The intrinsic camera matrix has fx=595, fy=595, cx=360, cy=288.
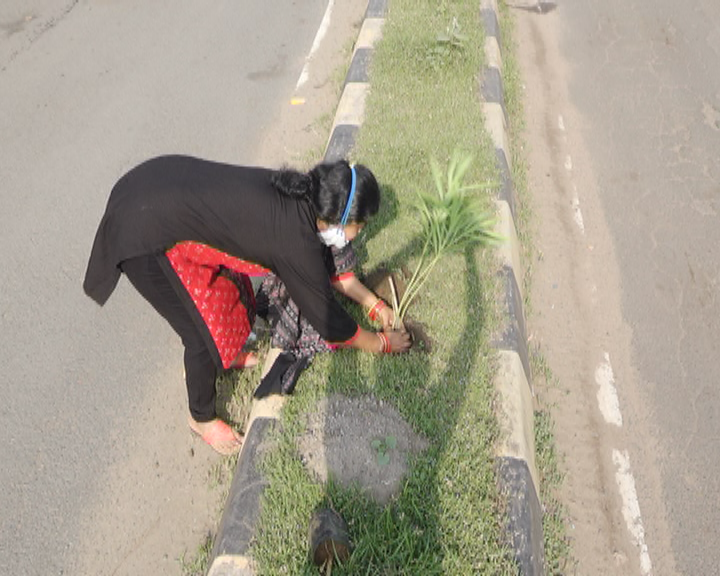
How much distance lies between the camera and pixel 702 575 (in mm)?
2662

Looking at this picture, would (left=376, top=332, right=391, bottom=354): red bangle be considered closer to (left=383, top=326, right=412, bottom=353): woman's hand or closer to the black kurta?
(left=383, top=326, right=412, bottom=353): woman's hand

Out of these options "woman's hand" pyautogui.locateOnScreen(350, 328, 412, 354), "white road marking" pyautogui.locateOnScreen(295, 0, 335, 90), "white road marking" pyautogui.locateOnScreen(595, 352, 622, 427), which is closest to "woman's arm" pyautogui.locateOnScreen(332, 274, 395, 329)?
"woman's hand" pyautogui.locateOnScreen(350, 328, 412, 354)

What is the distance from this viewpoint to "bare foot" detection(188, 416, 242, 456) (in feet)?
9.41

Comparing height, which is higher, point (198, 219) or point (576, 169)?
point (198, 219)

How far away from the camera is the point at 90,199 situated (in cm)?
425

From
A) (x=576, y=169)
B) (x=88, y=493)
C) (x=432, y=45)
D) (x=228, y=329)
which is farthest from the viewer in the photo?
(x=432, y=45)

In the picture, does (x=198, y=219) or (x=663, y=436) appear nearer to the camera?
(x=198, y=219)

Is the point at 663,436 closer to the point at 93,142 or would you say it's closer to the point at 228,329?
the point at 228,329

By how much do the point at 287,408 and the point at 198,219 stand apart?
3.28 feet

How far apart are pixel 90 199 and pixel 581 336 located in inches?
136

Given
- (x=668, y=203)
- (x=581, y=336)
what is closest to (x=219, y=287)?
(x=581, y=336)

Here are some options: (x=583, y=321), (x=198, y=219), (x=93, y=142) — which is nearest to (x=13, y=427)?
(x=198, y=219)

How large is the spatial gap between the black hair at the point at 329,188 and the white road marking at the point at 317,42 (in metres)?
3.40

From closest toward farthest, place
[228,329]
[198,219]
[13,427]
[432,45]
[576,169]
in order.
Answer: [198,219], [228,329], [13,427], [576,169], [432,45]
